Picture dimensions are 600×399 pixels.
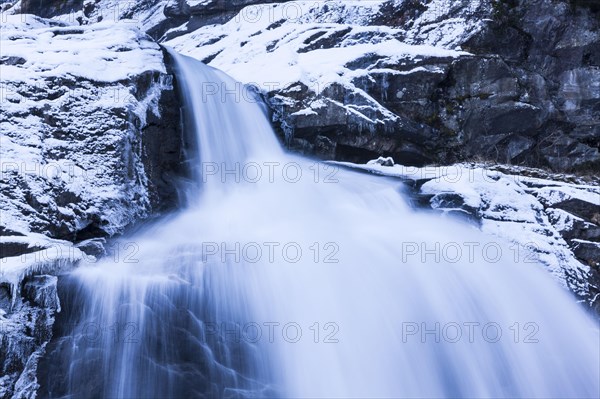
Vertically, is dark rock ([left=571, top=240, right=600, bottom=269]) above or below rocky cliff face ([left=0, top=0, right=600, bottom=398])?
below

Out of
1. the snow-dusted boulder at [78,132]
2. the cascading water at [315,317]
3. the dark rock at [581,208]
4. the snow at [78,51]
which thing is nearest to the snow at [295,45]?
the snow at [78,51]

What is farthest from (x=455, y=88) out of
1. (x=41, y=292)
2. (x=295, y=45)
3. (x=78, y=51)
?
(x=41, y=292)

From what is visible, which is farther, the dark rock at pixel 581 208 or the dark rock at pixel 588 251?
the dark rock at pixel 581 208

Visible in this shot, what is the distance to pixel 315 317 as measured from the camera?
5891 mm

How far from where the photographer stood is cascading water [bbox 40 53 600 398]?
16.4 ft

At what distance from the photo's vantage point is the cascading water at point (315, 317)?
498 cm

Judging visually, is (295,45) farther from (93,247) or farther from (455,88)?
(93,247)

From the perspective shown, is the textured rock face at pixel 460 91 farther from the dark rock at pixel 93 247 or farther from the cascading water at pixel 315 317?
the dark rock at pixel 93 247

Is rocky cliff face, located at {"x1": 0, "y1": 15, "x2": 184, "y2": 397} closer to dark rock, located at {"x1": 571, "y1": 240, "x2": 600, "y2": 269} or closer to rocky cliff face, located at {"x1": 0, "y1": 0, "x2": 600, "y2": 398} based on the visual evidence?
rocky cliff face, located at {"x1": 0, "y1": 0, "x2": 600, "y2": 398}

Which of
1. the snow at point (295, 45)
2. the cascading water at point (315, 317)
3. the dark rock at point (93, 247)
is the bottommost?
the cascading water at point (315, 317)

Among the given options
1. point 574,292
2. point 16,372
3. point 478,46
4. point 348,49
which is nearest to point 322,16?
point 348,49

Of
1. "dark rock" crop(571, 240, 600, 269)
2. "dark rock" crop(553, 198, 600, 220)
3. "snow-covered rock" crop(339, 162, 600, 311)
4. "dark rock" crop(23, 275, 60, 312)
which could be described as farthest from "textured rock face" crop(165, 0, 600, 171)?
"dark rock" crop(23, 275, 60, 312)

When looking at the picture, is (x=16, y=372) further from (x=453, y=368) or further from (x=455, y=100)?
(x=455, y=100)

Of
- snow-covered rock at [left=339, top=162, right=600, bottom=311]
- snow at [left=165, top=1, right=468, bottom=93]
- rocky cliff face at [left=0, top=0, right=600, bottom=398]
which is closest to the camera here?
rocky cliff face at [left=0, top=0, right=600, bottom=398]
